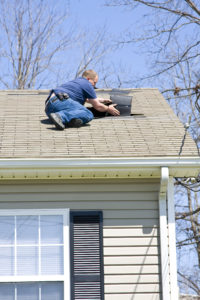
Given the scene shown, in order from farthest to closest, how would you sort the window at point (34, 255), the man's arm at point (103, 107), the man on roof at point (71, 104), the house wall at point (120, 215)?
the man's arm at point (103, 107) → the man on roof at point (71, 104) → the house wall at point (120, 215) → the window at point (34, 255)

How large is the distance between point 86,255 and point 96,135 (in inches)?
65.4

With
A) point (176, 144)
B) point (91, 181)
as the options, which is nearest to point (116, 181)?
point (91, 181)

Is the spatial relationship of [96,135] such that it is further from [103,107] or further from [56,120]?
[103,107]

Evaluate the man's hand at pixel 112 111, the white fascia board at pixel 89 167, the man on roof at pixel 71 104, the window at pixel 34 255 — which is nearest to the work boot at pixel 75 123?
the man on roof at pixel 71 104

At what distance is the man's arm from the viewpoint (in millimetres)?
8875

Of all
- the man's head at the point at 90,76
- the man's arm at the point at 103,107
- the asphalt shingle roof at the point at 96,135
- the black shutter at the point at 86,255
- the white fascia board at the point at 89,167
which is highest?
the man's head at the point at 90,76

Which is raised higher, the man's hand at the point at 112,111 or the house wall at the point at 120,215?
the man's hand at the point at 112,111

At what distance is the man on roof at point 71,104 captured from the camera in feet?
27.8

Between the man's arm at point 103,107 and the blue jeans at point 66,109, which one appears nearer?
the blue jeans at point 66,109

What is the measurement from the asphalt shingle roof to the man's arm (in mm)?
125

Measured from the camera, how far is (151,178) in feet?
25.2

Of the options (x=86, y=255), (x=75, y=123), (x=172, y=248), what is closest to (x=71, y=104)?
(x=75, y=123)

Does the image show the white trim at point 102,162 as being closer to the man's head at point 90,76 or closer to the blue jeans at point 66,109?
the blue jeans at point 66,109

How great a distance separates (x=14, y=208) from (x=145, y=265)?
5.44 ft
